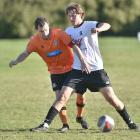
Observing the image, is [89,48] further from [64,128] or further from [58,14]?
[58,14]

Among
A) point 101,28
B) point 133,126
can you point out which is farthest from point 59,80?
point 133,126

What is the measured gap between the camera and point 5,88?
18.3m

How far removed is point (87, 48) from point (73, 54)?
354mm

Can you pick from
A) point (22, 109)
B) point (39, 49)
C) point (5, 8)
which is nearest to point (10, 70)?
point (22, 109)

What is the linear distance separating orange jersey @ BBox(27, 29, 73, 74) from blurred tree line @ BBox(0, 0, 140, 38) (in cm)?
5152

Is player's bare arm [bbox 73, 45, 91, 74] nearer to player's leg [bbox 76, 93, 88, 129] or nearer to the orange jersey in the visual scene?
the orange jersey

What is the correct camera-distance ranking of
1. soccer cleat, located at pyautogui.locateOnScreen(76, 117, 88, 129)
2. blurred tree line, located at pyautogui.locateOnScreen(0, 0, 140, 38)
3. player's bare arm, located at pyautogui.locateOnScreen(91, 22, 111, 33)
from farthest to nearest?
blurred tree line, located at pyautogui.locateOnScreen(0, 0, 140, 38) < soccer cleat, located at pyautogui.locateOnScreen(76, 117, 88, 129) < player's bare arm, located at pyautogui.locateOnScreen(91, 22, 111, 33)

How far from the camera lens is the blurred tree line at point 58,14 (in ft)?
208

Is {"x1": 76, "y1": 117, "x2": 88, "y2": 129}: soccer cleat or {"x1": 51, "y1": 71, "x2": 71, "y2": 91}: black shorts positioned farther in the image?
{"x1": 76, "y1": 117, "x2": 88, "y2": 129}: soccer cleat

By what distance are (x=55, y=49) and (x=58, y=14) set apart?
185ft

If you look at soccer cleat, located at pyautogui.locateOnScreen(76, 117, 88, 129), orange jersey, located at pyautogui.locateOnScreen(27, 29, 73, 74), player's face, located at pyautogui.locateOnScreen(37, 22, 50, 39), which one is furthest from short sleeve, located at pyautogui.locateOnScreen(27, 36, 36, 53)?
soccer cleat, located at pyautogui.locateOnScreen(76, 117, 88, 129)

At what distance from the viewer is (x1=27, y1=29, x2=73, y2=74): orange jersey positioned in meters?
10.5

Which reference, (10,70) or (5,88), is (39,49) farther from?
(10,70)

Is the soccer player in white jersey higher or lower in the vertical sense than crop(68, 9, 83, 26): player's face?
lower
